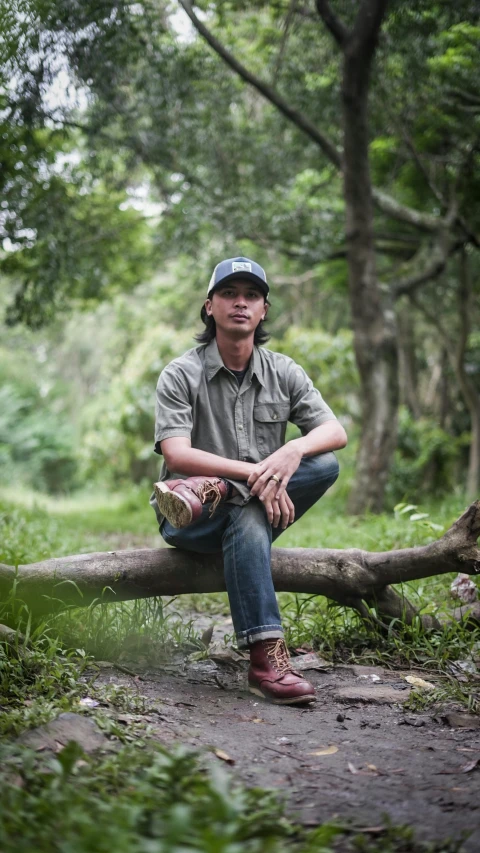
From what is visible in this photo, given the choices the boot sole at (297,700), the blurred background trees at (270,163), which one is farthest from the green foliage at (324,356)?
the boot sole at (297,700)

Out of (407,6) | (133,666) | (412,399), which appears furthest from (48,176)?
(412,399)

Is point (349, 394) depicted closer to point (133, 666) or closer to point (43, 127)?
point (43, 127)

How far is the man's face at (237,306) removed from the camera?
3.63 m

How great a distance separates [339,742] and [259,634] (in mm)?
617

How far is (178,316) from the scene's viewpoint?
61.1 feet

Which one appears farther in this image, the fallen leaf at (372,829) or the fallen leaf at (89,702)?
the fallen leaf at (89,702)

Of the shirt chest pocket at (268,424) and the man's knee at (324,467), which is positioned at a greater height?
the shirt chest pocket at (268,424)

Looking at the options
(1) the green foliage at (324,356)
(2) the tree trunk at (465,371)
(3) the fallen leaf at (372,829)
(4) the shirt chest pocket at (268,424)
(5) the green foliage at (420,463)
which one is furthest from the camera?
(1) the green foliage at (324,356)

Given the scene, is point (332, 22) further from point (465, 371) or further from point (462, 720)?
point (462, 720)

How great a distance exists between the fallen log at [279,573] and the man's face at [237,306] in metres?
1.10

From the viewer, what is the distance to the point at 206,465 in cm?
331

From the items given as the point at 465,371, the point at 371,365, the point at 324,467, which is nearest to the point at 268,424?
the point at 324,467

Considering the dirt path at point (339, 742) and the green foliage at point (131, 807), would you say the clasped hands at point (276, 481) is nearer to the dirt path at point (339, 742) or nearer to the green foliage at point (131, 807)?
the dirt path at point (339, 742)

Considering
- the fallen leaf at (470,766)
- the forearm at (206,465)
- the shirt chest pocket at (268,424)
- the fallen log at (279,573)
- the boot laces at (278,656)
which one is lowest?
the fallen leaf at (470,766)
